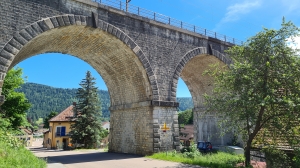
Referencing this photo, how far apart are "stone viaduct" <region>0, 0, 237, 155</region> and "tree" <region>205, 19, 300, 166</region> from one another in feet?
16.5

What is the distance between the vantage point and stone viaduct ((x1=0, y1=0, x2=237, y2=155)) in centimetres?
1271

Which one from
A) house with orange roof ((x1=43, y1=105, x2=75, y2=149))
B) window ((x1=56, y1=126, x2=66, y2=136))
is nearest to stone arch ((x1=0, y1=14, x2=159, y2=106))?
house with orange roof ((x1=43, y1=105, x2=75, y2=149))

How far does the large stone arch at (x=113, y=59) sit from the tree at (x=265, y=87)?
18.7 feet

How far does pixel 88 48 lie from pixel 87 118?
15202 millimetres

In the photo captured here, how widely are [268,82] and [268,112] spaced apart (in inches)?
56.0

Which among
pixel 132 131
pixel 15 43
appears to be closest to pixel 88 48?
pixel 15 43

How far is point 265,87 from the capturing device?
11.0 meters

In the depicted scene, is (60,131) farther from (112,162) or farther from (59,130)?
(112,162)

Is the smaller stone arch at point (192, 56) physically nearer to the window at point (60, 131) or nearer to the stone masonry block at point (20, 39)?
the stone masonry block at point (20, 39)

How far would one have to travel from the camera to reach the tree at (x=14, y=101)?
69.6ft

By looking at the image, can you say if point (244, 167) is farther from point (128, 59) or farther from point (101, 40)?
point (101, 40)

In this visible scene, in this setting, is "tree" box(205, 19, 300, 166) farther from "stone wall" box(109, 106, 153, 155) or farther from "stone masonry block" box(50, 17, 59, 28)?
"stone masonry block" box(50, 17, 59, 28)

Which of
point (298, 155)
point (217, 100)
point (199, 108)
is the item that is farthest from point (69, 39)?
point (199, 108)

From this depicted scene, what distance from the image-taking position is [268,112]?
38.7 ft
